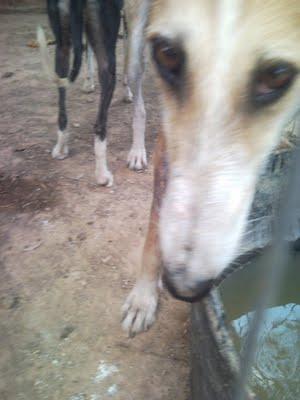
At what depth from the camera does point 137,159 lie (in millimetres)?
3066

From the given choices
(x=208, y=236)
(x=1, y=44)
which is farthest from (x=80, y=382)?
(x=1, y=44)

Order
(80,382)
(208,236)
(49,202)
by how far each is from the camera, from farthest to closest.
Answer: (49,202), (80,382), (208,236)

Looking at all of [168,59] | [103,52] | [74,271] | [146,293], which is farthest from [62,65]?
[168,59]

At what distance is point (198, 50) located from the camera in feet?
3.56

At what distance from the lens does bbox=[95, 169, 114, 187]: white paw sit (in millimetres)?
2900

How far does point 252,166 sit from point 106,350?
44.7 inches

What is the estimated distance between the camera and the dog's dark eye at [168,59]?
115cm

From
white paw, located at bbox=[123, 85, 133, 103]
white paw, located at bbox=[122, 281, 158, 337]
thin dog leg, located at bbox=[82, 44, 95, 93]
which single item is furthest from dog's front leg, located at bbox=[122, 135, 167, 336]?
thin dog leg, located at bbox=[82, 44, 95, 93]

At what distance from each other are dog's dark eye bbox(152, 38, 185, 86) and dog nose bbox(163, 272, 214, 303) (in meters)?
0.50

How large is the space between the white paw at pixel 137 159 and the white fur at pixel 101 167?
21 cm

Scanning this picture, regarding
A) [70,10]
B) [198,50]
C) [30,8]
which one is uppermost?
[198,50]

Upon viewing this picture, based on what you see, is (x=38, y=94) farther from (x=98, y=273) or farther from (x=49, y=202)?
(x=98, y=273)

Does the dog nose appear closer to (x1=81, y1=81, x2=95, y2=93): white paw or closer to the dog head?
the dog head

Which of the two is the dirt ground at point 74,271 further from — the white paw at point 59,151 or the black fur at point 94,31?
the black fur at point 94,31
